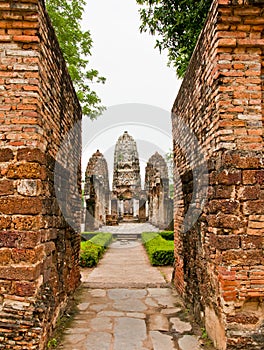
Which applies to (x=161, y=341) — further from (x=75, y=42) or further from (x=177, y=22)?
(x=75, y=42)

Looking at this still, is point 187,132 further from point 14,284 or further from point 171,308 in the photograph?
point 14,284

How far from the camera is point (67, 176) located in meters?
5.68

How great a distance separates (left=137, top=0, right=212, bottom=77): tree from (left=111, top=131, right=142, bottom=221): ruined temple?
60.6 ft

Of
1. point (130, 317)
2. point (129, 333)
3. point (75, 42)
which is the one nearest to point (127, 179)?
point (75, 42)

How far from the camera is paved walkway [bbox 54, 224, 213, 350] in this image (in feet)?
13.2

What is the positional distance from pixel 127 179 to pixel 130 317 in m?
23.0

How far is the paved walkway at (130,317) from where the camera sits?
403cm

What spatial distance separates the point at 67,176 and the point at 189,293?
9.35 feet

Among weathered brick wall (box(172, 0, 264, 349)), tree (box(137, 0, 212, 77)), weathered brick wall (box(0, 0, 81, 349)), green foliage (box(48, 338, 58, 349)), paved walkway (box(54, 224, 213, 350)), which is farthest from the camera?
tree (box(137, 0, 212, 77))

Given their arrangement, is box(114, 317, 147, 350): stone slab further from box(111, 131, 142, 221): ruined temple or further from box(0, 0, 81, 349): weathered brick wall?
box(111, 131, 142, 221): ruined temple

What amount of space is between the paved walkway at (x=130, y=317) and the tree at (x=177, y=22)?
522 centimetres

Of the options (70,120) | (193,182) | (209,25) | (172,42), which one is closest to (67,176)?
Answer: (70,120)

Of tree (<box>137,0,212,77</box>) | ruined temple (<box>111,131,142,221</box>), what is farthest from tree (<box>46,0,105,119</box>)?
ruined temple (<box>111,131,142,221</box>)

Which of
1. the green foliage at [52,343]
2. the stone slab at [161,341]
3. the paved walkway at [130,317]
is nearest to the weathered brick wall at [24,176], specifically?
the green foliage at [52,343]
